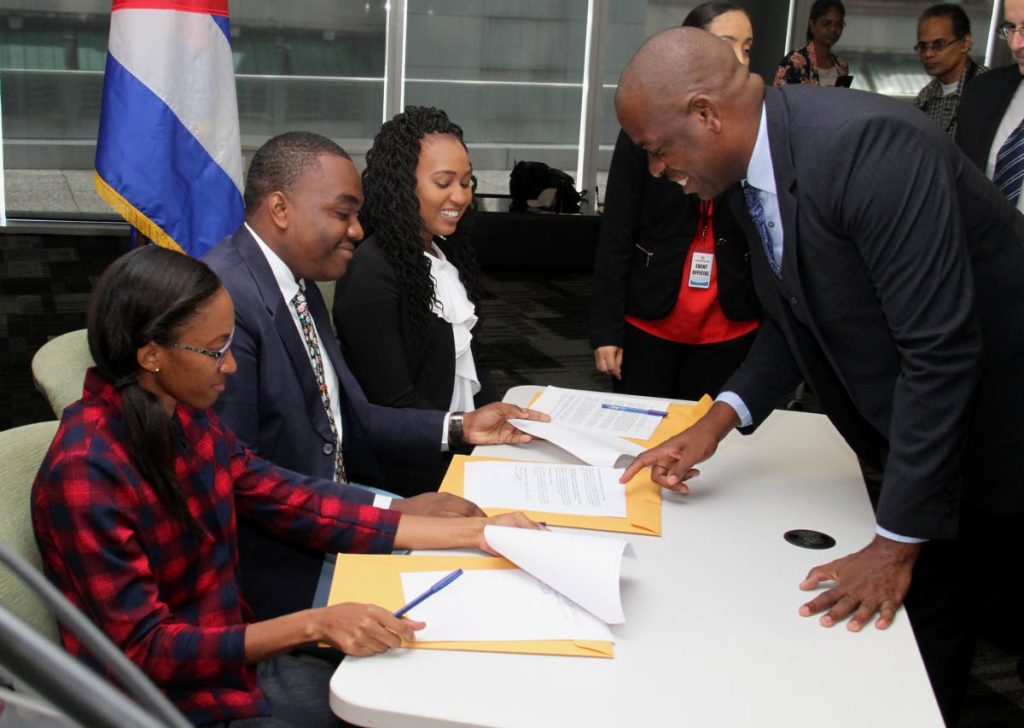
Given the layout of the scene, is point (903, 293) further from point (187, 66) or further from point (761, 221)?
point (187, 66)

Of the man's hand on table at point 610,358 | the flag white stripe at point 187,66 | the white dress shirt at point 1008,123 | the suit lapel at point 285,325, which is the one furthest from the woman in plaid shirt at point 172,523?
the white dress shirt at point 1008,123

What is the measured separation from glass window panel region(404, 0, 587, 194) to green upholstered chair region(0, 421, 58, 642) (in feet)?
23.5

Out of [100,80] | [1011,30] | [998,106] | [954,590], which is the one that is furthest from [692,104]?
[100,80]

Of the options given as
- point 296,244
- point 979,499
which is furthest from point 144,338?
point 979,499

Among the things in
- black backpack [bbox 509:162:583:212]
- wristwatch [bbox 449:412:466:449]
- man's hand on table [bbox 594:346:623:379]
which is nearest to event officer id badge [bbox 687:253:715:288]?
man's hand on table [bbox 594:346:623:379]

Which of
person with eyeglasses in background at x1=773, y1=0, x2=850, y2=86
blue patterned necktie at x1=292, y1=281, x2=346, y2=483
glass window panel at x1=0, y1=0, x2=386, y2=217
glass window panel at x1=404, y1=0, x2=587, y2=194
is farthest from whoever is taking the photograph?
glass window panel at x1=404, y1=0, x2=587, y2=194

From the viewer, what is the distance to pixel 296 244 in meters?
1.96

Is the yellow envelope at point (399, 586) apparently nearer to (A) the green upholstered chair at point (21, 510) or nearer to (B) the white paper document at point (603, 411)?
(A) the green upholstered chair at point (21, 510)

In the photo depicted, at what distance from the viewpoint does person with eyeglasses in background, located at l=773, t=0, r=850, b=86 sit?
5.89 metres

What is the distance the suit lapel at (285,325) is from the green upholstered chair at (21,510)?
0.45 m

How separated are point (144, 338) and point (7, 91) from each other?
23.9 ft

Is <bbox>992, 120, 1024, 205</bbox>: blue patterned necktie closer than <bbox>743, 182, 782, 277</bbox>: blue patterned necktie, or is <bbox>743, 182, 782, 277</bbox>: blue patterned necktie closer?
<bbox>743, 182, 782, 277</bbox>: blue patterned necktie

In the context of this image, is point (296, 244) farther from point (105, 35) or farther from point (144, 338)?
point (105, 35)

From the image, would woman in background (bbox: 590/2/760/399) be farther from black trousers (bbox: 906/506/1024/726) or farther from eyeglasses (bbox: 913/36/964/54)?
eyeglasses (bbox: 913/36/964/54)
